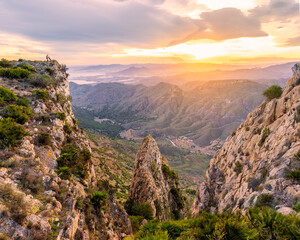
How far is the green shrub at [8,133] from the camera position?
1166 centimetres

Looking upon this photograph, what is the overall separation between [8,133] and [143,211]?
21086mm

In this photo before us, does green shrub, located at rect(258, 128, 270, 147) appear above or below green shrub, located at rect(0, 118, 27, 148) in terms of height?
below

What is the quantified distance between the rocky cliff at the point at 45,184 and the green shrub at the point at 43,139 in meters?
0.07

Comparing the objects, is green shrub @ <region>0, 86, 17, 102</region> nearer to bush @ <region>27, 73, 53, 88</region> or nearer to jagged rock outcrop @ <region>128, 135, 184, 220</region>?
bush @ <region>27, 73, 53, 88</region>

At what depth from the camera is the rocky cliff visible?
8220 millimetres

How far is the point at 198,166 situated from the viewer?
509 ft

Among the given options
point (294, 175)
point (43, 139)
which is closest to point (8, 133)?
point (43, 139)

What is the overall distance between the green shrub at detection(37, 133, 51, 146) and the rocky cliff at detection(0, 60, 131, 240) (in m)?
0.07

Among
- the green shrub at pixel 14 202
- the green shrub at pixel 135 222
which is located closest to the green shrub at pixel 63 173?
the green shrub at pixel 14 202

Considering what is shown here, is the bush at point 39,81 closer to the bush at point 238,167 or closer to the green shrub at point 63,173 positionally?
the green shrub at point 63,173

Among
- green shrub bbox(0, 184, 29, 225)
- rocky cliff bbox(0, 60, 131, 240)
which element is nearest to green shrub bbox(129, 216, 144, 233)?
rocky cliff bbox(0, 60, 131, 240)

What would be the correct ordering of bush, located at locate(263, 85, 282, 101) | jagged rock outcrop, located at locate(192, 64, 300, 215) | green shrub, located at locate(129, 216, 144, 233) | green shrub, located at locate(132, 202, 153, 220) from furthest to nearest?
1. bush, located at locate(263, 85, 282, 101)
2. green shrub, located at locate(132, 202, 153, 220)
3. green shrub, located at locate(129, 216, 144, 233)
4. jagged rock outcrop, located at locate(192, 64, 300, 215)

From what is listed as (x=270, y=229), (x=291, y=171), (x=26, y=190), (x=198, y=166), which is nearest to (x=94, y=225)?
(x=26, y=190)

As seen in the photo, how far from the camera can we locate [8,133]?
12.0 m
